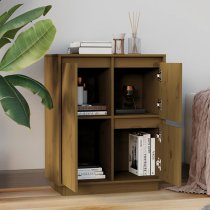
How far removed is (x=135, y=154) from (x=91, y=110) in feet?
1.43

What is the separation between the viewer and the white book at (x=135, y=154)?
355 centimetres

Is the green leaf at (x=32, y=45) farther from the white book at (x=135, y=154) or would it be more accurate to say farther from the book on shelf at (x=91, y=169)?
the white book at (x=135, y=154)

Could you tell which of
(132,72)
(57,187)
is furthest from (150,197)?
(132,72)

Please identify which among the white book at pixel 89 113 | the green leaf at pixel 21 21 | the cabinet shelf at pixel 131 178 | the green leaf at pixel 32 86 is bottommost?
the cabinet shelf at pixel 131 178

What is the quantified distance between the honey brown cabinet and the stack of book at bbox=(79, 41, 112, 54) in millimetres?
40

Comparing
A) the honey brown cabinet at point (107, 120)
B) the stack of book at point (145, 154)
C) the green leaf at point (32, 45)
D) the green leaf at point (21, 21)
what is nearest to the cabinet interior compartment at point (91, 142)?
the honey brown cabinet at point (107, 120)

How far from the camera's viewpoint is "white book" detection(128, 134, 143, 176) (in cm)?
355

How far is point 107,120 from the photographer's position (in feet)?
11.4

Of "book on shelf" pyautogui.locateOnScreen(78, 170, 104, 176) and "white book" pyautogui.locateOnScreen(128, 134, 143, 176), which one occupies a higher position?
"white book" pyautogui.locateOnScreen(128, 134, 143, 176)

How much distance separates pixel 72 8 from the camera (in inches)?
146

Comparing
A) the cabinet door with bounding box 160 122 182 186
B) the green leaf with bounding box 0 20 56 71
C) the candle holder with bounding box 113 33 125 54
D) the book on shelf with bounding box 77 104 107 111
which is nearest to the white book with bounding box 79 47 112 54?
the candle holder with bounding box 113 33 125 54

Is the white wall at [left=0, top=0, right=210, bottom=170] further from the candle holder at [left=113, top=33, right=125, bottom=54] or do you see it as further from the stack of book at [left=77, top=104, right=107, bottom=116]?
the stack of book at [left=77, top=104, right=107, bottom=116]

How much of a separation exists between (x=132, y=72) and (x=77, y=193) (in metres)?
0.86

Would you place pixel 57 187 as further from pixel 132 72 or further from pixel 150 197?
pixel 132 72
